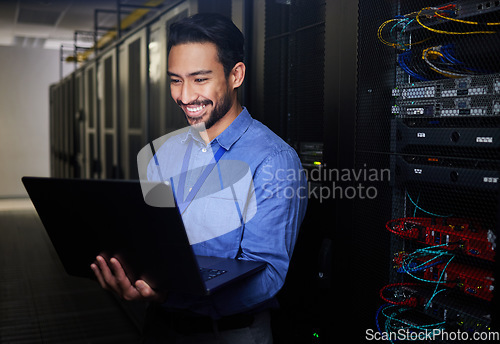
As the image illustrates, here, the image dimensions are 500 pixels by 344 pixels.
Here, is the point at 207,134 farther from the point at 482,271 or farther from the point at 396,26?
the point at 482,271

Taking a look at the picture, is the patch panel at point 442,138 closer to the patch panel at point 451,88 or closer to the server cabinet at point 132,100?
the patch panel at point 451,88

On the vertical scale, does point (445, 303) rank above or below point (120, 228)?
below

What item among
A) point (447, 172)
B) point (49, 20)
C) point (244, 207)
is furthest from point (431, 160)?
point (49, 20)

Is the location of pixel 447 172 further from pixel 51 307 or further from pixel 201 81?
pixel 51 307

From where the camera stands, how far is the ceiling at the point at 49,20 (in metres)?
6.40

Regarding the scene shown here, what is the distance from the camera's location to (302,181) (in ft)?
4.09

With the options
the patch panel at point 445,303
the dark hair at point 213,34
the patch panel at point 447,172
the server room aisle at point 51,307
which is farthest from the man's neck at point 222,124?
the server room aisle at point 51,307

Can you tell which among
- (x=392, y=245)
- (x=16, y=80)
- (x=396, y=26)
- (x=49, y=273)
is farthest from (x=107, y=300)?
(x=16, y=80)

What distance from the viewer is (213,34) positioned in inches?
51.5

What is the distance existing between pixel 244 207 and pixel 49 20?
293 inches

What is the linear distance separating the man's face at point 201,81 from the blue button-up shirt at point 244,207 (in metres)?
0.07

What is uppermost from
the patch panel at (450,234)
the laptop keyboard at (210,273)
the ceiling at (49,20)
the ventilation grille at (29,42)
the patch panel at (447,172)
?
the ventilation grille at (29,42)

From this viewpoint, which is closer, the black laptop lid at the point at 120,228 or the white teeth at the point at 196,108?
the black laptop lid at the point at 120,228

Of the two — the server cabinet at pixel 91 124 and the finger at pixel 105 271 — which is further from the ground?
the server cabinet at pixel 91 124
